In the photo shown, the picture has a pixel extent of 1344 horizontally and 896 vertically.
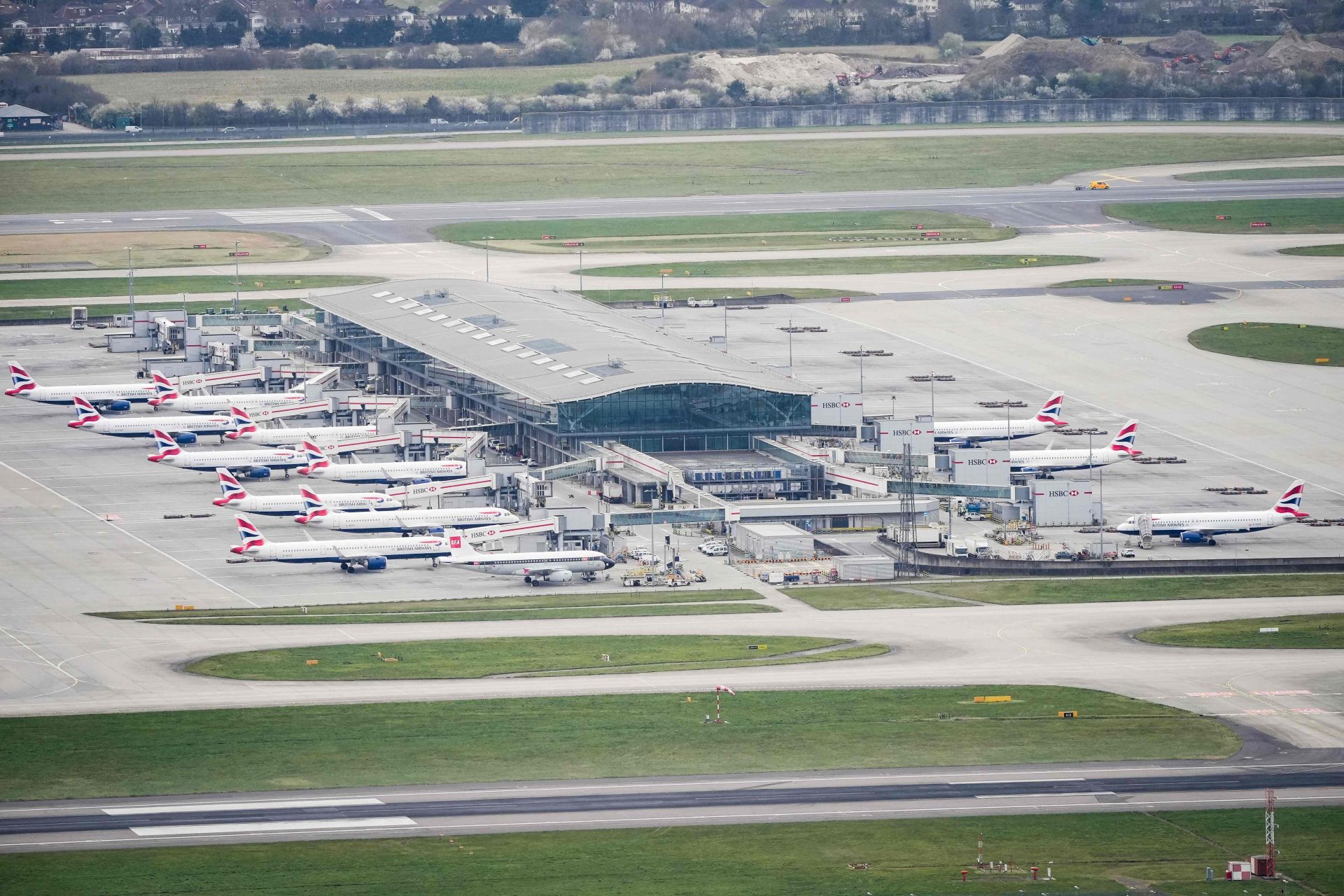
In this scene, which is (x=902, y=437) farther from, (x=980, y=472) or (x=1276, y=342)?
(x=1276, y=342)

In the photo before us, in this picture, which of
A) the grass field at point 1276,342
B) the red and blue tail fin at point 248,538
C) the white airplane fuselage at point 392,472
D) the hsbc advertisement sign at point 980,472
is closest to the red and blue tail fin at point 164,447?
the white airplane fuselage at point 392,472

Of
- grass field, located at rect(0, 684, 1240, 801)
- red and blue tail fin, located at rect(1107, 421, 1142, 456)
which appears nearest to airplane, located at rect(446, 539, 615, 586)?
grass field, located at rect(0, 684, 1240, 801)

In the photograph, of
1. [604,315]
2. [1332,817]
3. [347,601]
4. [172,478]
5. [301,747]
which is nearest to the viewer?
[1332,817]

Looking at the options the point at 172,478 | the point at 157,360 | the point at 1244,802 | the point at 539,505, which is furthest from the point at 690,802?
the point at 157,360

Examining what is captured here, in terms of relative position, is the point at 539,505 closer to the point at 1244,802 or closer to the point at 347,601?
the point at 347,601

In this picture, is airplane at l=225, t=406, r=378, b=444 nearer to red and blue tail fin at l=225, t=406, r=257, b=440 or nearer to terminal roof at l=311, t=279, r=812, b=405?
red and blue tail fin at l=225, t=406, r=257, b=440
